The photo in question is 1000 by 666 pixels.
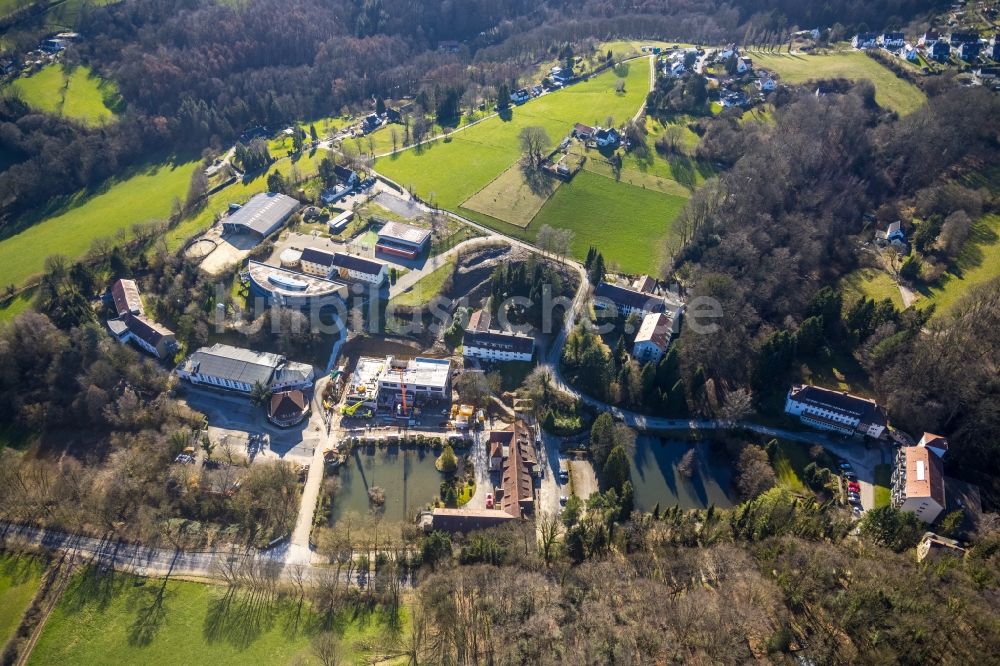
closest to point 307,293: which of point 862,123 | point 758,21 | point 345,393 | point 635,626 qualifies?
point 345,393

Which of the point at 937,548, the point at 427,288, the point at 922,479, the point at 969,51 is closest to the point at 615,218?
the point at 427,288

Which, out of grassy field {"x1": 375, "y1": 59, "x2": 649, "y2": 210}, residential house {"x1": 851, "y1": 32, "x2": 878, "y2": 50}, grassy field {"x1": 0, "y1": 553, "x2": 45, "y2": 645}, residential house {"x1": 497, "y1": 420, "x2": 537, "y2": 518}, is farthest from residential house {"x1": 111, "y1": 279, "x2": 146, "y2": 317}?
residential house {"x1": 851, "y1": 32, "x2": 878, "y2": 50}

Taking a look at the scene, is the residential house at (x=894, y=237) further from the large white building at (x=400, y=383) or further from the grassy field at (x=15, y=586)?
the grassy field at (x=15, y=586)

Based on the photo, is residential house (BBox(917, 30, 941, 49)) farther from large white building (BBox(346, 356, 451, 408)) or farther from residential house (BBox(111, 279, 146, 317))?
residential house (BBox(111, 279, 146, 317))

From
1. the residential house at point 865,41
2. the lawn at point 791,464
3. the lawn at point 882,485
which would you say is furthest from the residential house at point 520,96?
the lawn at point 882,485

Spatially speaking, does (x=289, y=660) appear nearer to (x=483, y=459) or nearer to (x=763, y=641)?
(x=483, y=459)

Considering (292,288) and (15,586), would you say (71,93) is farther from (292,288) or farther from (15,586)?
(15,586)
